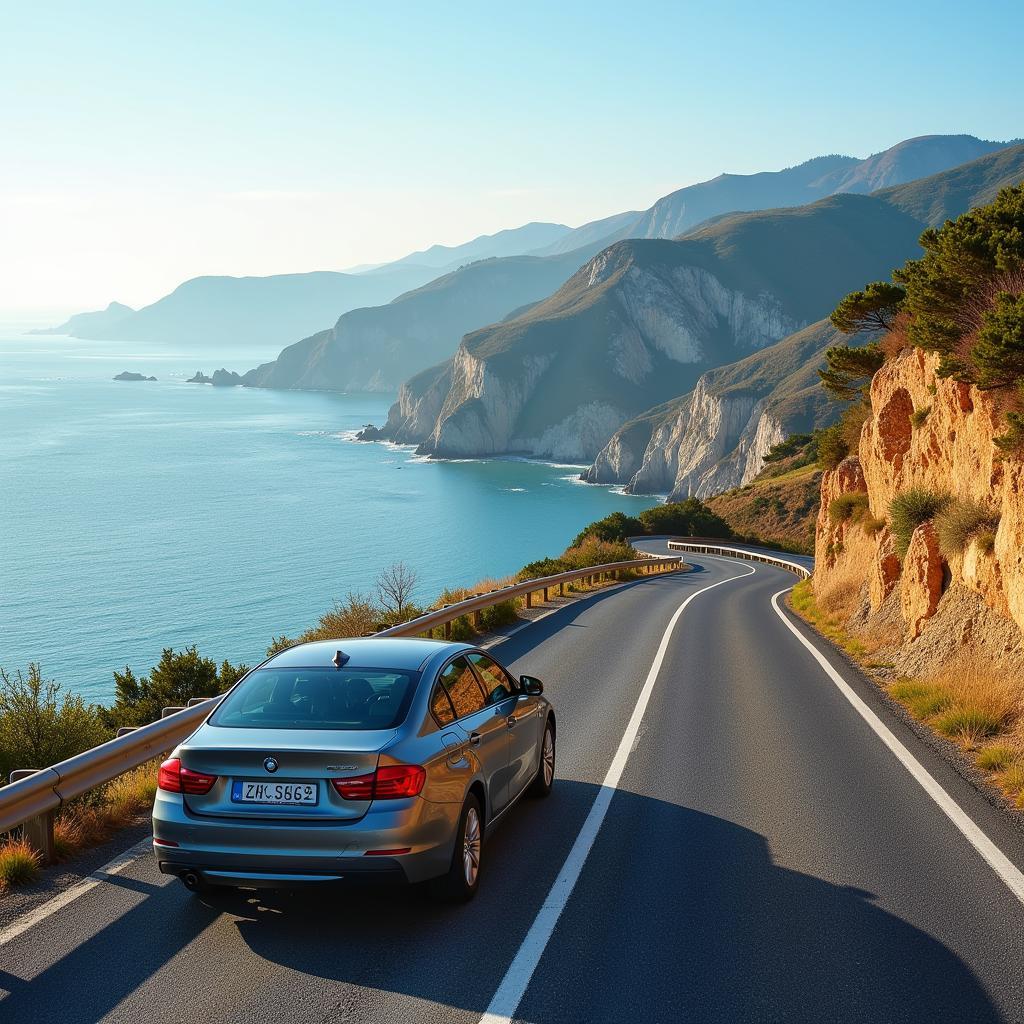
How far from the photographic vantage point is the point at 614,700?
12.3m

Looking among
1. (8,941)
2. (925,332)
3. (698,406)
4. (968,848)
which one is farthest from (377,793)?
(698,406)

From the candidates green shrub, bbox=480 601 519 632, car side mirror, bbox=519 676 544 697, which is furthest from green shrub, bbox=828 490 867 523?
car side mirror, bbox=519 676 544 697

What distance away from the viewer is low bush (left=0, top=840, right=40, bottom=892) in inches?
240

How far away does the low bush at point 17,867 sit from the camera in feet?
20.0

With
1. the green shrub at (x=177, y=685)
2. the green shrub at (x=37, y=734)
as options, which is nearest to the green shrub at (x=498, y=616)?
the green shrub at (x=177, y=685)

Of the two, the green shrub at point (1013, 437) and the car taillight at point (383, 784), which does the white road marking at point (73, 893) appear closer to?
the car taillight at point (383, 784)

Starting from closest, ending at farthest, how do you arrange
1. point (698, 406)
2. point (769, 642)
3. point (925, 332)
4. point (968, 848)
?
point (968, 848), point (925, 332), point (769, 642), point (698, 406)

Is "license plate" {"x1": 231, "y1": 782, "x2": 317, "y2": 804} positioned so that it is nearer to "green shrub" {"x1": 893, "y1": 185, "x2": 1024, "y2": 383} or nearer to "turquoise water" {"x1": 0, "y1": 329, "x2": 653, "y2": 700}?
"green shrub" {"x1": 893, "y1": 185, "x2": 1024, "y2": 383}

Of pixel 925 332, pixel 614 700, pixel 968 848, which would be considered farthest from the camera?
pixel 925 332

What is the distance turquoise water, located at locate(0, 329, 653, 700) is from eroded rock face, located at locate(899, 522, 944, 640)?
40106mm

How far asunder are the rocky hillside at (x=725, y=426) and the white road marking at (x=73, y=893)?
478ft

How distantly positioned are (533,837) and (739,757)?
10.2 feet

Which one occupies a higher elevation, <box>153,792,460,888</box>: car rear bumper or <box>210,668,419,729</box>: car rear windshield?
<box>210,668,419,729</box>: car rear windshield

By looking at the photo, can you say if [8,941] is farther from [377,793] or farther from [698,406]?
[698,406]
